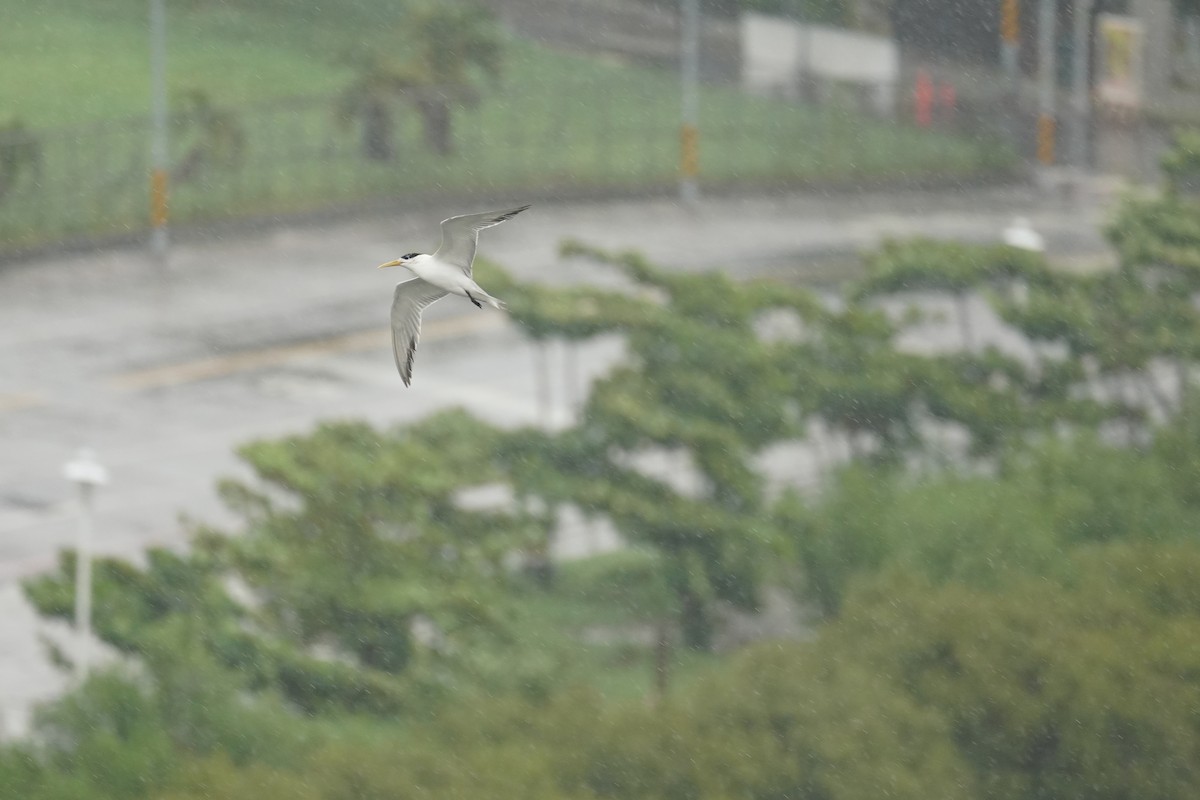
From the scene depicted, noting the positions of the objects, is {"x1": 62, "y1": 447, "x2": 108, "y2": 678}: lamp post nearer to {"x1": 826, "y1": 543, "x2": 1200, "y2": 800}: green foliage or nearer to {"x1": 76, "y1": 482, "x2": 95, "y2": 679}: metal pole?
{"x1": 76, "y1": 482, "x2": 95, "y2": 679}: metal pole

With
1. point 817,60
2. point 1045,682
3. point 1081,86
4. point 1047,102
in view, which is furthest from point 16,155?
point 1045,682

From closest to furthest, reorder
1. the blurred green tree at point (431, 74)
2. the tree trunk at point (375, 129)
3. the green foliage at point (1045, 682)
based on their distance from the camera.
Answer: the green foliage at point (1045, 682)
the tree trunk at point (375, 129)
the blurred green tree at point (431, 74)

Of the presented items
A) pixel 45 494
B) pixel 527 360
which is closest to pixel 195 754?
pixel 45 494

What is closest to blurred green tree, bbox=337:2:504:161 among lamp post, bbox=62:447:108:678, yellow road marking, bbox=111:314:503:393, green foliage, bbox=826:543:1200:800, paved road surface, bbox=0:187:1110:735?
paved road surface, bbox=0:187:1110:735

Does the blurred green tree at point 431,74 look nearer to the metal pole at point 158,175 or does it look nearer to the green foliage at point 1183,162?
the metal pole at point 158,175

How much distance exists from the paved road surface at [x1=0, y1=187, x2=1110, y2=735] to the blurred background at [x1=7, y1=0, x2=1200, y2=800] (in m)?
0.11

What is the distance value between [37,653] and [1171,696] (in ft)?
44.6

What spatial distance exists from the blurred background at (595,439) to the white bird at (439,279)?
477cm

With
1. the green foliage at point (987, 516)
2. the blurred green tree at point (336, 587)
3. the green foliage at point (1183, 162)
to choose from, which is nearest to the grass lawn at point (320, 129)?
the green foliage at point (1183, 162)

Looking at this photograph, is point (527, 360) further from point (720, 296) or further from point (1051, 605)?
point (1051, 605)

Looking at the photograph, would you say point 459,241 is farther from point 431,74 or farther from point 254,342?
point 431,74

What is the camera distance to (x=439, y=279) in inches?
479

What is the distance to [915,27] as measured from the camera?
5784 centimetres

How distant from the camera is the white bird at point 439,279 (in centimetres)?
1195
